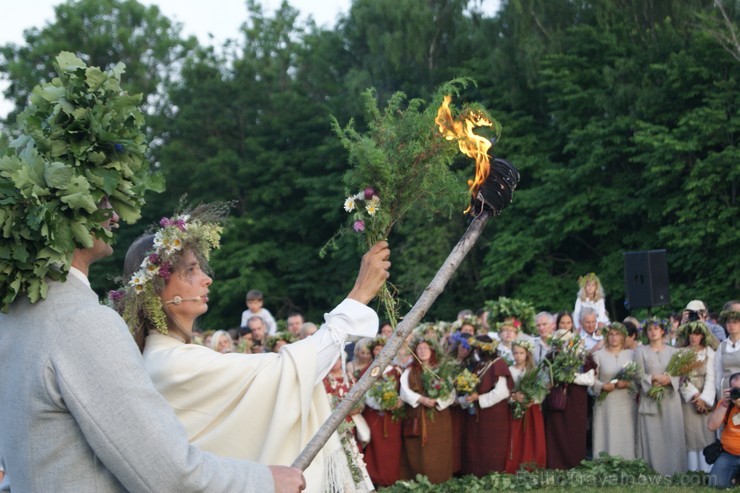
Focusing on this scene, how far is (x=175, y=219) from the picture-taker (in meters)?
4.90

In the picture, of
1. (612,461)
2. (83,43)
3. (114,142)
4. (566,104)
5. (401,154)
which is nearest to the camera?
(114,142)

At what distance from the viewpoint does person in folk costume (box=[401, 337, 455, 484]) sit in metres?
13.4

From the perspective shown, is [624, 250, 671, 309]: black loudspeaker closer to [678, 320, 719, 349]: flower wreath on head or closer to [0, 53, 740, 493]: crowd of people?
[678, 320, 719, 349]: flower wreath on head

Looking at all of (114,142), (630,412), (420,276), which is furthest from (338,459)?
(420,276)

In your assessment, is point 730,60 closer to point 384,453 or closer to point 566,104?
point 566,104

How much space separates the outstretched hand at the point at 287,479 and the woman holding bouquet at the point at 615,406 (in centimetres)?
1075

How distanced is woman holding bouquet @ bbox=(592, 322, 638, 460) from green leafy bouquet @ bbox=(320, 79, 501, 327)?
9.70 metres

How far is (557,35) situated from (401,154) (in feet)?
101

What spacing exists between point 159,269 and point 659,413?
10.2 meters

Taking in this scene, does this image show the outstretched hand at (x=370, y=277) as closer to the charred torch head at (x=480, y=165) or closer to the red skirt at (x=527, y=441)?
the charred torch head at (x=480, y=165)

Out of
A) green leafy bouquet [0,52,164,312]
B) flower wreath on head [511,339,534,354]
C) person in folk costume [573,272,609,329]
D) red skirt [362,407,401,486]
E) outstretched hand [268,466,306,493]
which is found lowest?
red skirt [362,407,401,486]

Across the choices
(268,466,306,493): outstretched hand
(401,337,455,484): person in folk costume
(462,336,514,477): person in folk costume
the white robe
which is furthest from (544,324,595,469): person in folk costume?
(268,466,306,493): outstretched hand

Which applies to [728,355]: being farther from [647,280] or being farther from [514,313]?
[514,313]

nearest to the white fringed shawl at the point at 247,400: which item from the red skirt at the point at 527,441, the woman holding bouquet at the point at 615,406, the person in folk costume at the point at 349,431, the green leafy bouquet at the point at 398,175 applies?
the green leafy bouquet at the point at 398,175
